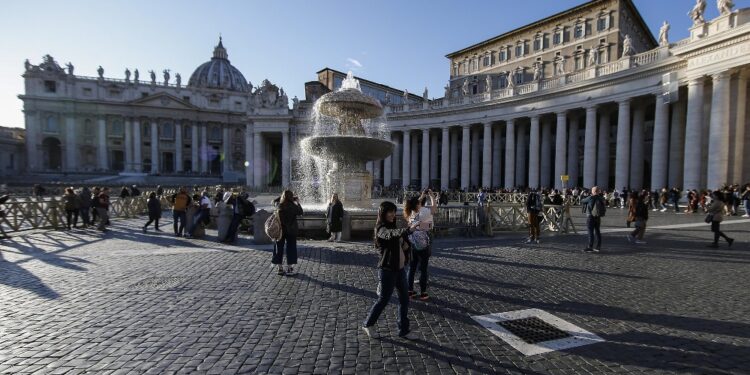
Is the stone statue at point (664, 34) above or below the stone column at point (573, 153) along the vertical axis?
above

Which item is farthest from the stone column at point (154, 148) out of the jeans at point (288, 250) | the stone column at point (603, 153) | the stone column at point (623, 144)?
the stone column at point (623, 144)

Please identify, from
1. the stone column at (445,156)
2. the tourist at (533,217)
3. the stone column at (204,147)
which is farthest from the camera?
the stone column at (204,147)

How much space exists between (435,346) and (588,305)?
298 centimetres

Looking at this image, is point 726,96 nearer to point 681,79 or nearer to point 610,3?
point 681,79

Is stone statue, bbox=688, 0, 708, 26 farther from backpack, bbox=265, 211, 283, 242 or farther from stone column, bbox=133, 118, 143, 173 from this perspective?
stone column, bbox=133, 118, 143, 173

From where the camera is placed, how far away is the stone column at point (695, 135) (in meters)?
23.2

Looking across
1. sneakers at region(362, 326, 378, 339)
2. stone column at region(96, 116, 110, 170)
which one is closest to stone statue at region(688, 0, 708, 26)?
sneakers at region(362, 326, 378, 339)

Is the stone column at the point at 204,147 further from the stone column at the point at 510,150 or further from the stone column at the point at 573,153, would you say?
the stone column at the point at 573,153

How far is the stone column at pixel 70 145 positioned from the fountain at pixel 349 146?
81665 millimetres

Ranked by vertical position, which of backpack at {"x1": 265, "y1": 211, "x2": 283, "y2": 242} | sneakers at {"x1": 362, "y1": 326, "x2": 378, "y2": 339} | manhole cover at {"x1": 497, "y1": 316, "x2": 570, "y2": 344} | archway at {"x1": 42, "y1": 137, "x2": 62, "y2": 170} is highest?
archway at {"x1": 42, "y1": 137, "x2": 62, "y2": 170}

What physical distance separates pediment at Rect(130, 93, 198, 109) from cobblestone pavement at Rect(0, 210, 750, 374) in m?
77.8

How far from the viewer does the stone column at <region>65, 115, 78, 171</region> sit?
70.6 metres

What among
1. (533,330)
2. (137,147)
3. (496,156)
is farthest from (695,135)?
(137,147)

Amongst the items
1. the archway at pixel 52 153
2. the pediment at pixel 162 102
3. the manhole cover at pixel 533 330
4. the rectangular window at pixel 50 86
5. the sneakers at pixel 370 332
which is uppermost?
the rectangular window at pixel 50 86
